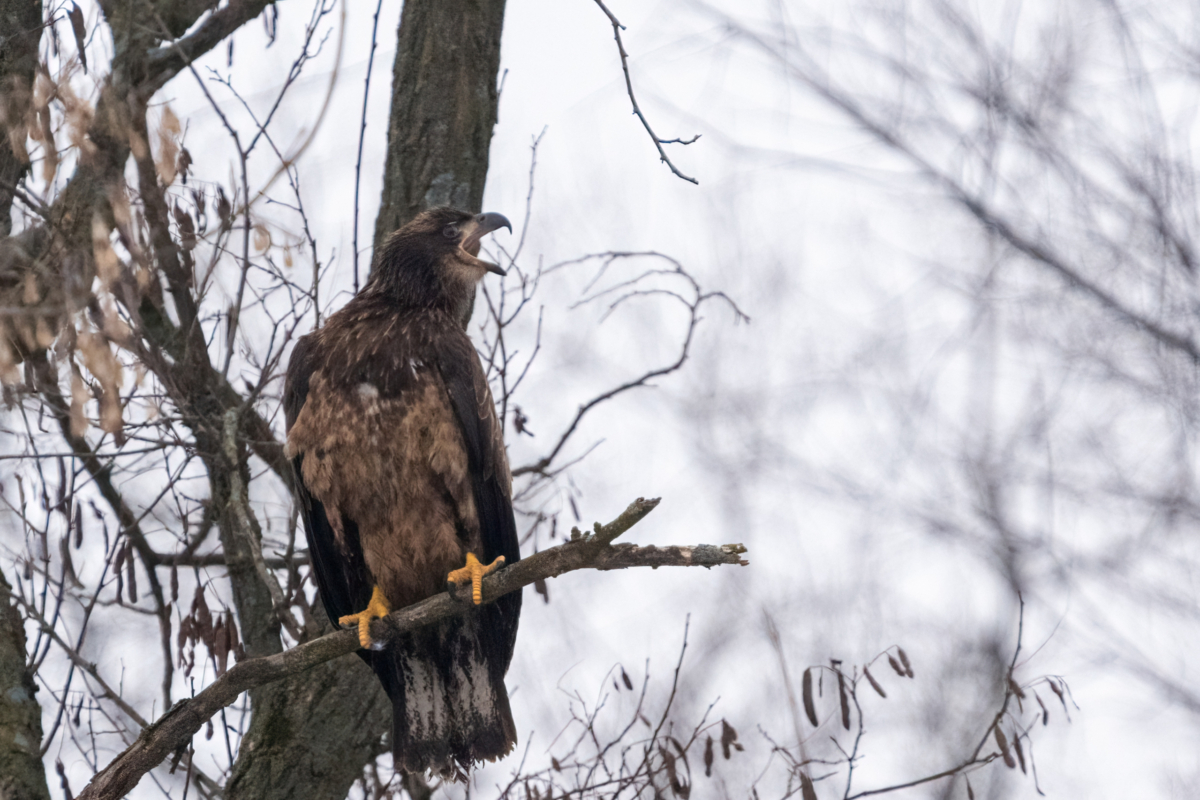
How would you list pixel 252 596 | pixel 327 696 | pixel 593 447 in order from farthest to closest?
pixel 593 447, pixel 252 596, pixel 327 696

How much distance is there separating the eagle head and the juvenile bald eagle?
168 mm

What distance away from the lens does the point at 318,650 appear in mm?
3281

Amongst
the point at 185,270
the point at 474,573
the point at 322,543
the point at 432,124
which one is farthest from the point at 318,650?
the point at 432,124

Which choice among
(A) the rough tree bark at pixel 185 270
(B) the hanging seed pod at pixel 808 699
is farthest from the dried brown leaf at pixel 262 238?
(B) the hanging seed pod at pixel 808 699

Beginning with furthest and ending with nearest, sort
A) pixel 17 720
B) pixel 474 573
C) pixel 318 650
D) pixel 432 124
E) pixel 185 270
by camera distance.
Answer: pixel 432 124, pixel 185 270, pixel 17 720, pixel 474 573, pixel 318 650

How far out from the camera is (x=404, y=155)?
5.14 metres

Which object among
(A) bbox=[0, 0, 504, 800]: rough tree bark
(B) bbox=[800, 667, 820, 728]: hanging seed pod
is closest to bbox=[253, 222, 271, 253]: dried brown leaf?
(A) bbox=[0, 0, 504, 800]: rough tree bark

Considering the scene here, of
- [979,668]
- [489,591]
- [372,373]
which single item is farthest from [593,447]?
[979,668]

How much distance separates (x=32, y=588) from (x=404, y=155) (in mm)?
2342

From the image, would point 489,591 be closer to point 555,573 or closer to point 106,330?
point 555,573

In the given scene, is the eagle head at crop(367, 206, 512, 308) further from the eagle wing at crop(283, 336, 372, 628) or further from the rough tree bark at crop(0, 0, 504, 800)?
the eagle wing at crop(283, 336, 372, 628)

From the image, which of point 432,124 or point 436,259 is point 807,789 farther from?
point 432,124

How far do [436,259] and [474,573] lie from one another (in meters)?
1.43

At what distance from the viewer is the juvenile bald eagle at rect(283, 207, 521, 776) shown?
3.89 metres
